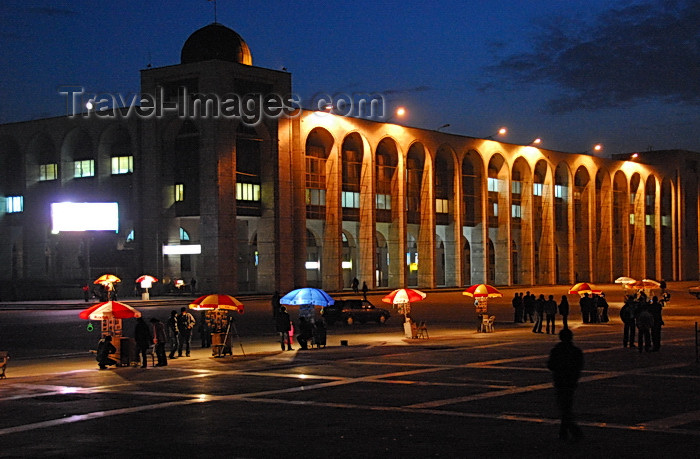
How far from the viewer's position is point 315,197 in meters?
75.7

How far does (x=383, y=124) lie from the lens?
79.4m

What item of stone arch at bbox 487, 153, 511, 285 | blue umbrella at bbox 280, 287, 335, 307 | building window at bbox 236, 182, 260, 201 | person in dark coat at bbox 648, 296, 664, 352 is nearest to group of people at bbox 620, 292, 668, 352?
person in dark coat at bbox 648, 296, 664, 352

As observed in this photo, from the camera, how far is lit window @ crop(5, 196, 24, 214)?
7814 cm

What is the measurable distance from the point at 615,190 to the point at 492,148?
88.1 feet

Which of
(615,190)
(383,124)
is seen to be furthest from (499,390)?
(615,190)

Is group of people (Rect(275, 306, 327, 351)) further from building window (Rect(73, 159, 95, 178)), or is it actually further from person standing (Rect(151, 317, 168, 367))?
building window (Rect(73, 159, 95, 178))

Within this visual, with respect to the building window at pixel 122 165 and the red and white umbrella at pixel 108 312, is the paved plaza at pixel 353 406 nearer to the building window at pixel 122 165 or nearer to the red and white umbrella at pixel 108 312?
the red and white umbrella at pixel 108 312

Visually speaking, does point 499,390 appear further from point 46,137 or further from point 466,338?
point 46,137

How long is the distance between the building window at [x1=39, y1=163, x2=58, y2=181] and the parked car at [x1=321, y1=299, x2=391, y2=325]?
128 ft

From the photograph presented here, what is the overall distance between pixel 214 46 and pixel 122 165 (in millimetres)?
12002

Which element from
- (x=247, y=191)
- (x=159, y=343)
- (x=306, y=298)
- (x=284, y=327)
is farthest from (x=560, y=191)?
(x=159, y=343)

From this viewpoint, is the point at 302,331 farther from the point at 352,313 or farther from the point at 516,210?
the point at 516,210

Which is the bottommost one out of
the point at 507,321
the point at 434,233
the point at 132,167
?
the point at 507,321

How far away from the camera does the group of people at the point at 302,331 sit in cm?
3120
